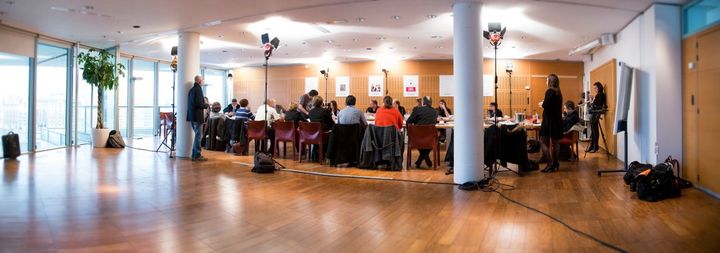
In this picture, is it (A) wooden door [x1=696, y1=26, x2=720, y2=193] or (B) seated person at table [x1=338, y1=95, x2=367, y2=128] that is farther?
(B) seated person at table [x1=338, y1=95, x2=367, y2=128]

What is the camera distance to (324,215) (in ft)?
12.8

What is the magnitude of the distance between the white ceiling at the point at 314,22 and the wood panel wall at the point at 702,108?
2.90 ft

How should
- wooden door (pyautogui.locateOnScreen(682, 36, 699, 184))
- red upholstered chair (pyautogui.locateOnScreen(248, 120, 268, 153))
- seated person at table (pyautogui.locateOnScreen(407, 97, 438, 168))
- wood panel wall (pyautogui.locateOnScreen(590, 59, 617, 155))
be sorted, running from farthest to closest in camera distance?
wood panel wall (pyautogui.locateOnScreen(590, 59, 617, 155)) → red upholstered chair (pyautogui.locateOnScreen(248, 120, 268, 153)) → seated person at table (pyautogui.locateOnScreen(407, 97, 438, 168)) → wooden door (pyautogui.locateOnScreen(682, 36, 699, 184))

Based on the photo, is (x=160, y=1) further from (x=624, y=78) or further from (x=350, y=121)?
(x=624, y=78)

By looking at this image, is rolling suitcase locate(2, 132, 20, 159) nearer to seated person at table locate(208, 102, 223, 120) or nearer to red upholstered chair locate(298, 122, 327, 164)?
seated person at table locate(208, 102, 223, 120)

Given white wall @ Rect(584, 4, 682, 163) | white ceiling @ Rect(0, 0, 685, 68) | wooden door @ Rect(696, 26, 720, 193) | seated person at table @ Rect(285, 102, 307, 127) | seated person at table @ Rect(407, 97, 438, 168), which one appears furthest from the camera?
seated person at table @ Rect(285, 102, 307, 127)

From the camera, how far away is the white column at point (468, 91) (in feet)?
18.0

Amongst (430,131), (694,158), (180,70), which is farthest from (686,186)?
(180,70)

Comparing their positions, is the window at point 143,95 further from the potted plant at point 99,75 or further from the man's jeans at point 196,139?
the man's jeans at point 196,139

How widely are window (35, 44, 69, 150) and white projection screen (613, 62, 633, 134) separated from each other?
11.3m

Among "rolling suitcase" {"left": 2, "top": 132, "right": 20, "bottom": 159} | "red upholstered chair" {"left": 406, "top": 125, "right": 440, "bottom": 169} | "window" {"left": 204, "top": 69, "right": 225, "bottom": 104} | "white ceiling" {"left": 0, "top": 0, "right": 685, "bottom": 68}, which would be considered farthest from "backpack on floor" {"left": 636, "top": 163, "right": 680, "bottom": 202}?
"window" {"left": 204, "top": 69, "right": 225, "bottom": 104}

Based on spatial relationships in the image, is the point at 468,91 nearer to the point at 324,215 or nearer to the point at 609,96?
the point at 324,215

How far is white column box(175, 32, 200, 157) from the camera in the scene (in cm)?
834

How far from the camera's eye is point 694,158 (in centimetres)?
541
